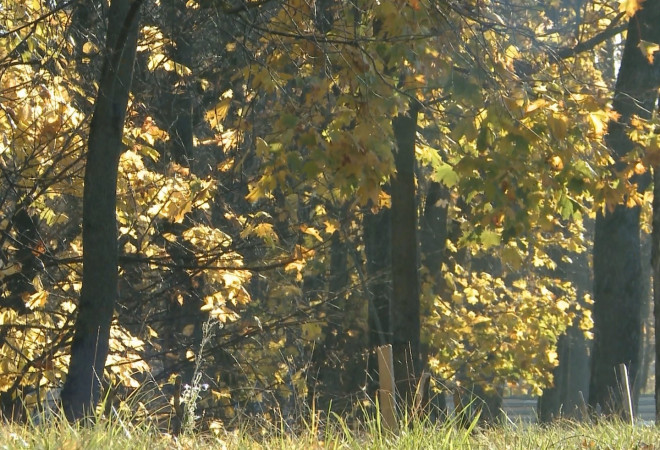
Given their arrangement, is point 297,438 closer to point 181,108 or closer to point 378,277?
point 181,108

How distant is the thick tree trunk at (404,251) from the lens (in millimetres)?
11547

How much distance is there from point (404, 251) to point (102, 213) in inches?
185

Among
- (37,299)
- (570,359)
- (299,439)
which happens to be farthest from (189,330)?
(570,359)

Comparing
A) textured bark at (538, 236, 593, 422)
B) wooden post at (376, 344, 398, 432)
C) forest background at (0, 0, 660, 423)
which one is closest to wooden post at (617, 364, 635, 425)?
forest background at (0, 0, 660, 423)

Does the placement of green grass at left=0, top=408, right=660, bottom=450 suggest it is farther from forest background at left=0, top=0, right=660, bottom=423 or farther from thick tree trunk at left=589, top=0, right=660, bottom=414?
thick tree trunk at left=589, top=0, right=660, bottom=414

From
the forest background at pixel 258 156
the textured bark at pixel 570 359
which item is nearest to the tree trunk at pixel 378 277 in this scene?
the forest background at pixel 258 156

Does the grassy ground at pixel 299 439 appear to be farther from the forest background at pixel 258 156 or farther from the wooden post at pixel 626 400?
the wooden post at pixel 626 400

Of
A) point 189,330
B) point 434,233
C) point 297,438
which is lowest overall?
point 189,330

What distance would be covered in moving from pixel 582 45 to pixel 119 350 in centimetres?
785

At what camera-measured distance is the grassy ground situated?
15.9 ft

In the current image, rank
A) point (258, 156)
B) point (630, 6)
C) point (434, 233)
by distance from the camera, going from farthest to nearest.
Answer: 1. point (434, 233)
2. point (258, 156)
3. point (630, 6)

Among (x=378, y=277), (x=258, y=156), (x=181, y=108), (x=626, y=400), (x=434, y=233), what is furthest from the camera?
(x=434, y=233)

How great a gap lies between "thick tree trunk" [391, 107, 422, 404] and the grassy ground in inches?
186

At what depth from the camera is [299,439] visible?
5.62 meters
